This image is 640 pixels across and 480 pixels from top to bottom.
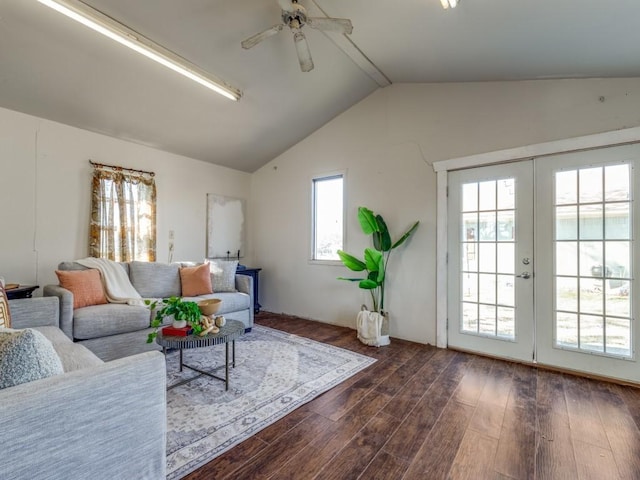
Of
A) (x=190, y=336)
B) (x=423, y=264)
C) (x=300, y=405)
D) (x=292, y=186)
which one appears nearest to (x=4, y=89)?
(x=190, y=336)

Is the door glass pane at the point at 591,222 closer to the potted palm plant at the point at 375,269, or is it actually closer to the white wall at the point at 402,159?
the white wall at the point at 402,159

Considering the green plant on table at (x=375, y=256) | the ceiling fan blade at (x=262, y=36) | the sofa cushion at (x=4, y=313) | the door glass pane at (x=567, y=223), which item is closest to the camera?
the sofa cushion at (x=4, y=313)

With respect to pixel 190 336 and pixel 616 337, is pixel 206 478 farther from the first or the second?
pixel 616 337

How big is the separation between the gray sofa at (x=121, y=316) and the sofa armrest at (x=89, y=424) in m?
2.01

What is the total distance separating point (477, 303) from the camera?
3.28m

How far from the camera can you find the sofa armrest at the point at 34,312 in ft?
7.58

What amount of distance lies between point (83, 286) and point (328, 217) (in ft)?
10.3

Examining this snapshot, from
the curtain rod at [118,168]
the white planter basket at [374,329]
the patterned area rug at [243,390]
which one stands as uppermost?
the curtain rod at [118,168]

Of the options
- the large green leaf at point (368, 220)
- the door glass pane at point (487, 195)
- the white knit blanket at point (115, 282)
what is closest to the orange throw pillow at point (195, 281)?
the white knit blanket at point (115, 282)

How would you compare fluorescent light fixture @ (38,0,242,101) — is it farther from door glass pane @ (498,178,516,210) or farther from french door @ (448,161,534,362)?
door glass pane @ (498,178,516,210)

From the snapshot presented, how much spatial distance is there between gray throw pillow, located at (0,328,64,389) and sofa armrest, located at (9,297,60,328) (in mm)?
1650

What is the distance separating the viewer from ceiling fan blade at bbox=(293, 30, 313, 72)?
2.38 meters

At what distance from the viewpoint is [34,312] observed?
2404 millimetres

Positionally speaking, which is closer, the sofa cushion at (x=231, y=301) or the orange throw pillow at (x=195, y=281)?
the sofa cushion at (x=231, y=301)
